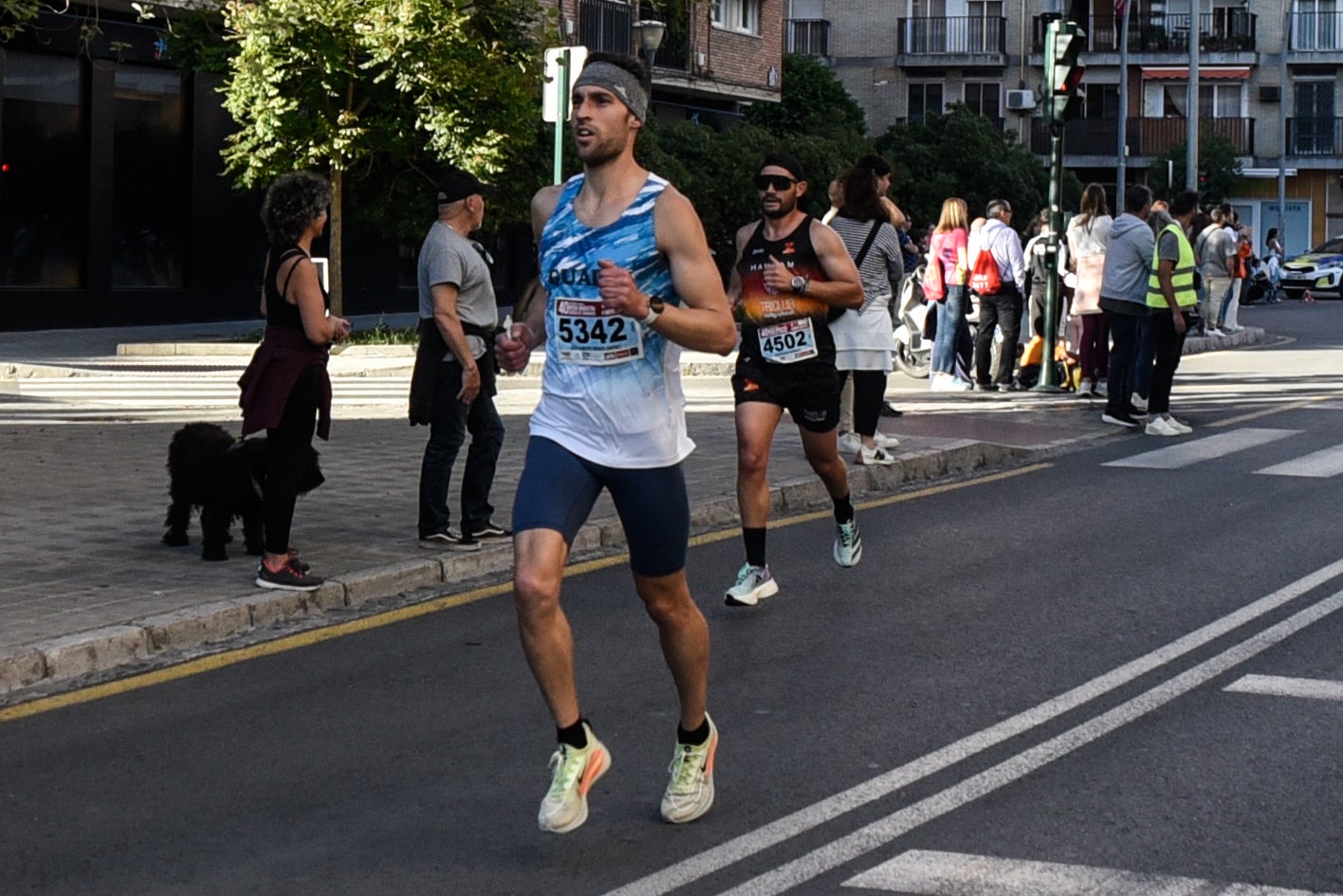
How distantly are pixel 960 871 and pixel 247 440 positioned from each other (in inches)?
200

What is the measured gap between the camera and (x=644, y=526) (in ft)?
18.0

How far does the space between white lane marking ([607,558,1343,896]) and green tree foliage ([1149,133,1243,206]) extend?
177 feet

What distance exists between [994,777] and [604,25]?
35.8 meters

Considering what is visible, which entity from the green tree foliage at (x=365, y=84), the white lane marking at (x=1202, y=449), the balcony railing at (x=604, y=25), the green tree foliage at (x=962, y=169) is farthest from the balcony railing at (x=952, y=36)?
the white lane marking at (x=1202, y=449)

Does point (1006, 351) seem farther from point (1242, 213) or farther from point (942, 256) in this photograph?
point (1242, 213)

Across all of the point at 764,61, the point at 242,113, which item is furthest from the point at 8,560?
the point at 764,61

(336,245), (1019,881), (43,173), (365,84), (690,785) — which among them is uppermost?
(365,84)

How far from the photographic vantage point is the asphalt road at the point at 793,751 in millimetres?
5141

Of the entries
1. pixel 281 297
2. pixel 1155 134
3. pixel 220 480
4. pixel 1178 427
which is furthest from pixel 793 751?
pixel 1155 134

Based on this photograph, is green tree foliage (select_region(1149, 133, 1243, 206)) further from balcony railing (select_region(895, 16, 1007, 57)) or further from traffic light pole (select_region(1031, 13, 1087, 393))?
traffic light pole (select_region(1031, 13, 1087, 393))

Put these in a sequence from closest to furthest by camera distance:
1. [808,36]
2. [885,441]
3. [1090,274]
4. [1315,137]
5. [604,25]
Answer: [885,441] < [1090,274] < [604,25] < [808,36] < [1315,137]

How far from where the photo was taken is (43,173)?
26578 millimetres

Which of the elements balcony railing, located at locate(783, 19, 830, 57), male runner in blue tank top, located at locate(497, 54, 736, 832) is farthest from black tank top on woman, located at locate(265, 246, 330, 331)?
balcony railing, located at locate(783, 19, 830, 57)

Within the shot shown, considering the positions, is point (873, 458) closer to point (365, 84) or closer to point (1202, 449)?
point (1202, 449)
